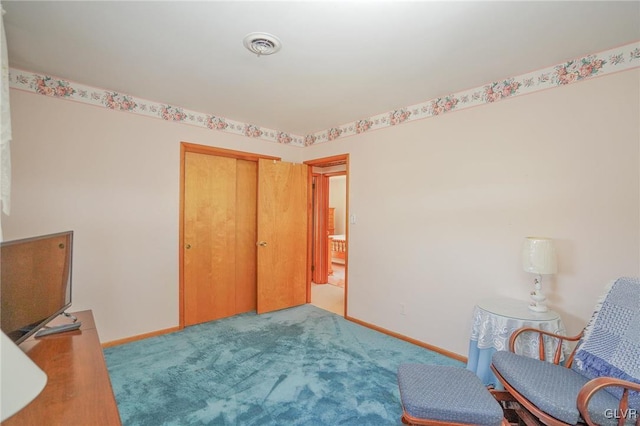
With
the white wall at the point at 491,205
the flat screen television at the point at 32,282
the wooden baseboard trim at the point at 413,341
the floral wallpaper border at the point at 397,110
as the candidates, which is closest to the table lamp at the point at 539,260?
the white wall at the point at 491,205

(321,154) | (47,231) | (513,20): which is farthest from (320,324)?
(513,20)

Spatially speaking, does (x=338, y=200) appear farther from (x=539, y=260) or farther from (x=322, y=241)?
(x=539, y=260)

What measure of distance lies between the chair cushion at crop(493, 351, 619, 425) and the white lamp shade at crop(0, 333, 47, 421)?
75.0 inches

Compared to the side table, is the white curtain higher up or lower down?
higher up

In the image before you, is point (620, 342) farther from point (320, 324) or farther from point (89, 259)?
point (89, 259)

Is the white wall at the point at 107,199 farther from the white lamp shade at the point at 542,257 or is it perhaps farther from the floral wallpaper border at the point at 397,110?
the white lamp shade at the point at 542,257

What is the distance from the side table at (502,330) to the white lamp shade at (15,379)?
237 cm

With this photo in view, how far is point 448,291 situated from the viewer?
2.73 m

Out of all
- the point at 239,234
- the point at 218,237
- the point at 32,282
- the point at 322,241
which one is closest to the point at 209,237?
the point at 218,237

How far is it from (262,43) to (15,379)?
1.99 meters

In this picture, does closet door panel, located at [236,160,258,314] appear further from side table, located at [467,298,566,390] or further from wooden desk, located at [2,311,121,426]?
side table, located at [467,298,566,390]

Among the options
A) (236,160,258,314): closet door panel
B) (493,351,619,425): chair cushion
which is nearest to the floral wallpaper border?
(236,160,258,314): closet door panel

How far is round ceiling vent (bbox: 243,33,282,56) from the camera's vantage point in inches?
72.0

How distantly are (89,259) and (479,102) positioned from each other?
378cm
